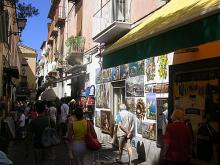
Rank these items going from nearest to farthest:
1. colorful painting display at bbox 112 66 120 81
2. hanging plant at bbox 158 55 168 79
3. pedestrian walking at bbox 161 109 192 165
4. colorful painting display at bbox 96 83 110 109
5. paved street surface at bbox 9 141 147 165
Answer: pedestrian walking at bbox 161 109 192 165 < hanging plant at bbox 158 55 168 79 < paved street surface at bbox 9 141 147 165 < colorful painting display at bbox 112 66 120 81 < colorful painting display at bbox 96 83 110 109

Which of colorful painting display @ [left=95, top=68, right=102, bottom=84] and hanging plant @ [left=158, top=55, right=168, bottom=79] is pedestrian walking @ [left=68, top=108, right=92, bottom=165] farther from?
colorful painting display @ [left=95, top=68, right=102, bottom=84]

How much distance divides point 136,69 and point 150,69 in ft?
4.21

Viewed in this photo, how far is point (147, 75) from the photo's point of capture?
1320cm

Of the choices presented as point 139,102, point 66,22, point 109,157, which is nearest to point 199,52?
point 139,102

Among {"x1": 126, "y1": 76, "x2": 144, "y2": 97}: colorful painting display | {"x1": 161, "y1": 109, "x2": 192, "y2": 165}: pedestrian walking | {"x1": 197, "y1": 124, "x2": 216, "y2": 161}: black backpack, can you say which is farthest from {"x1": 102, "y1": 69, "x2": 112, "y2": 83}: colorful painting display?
{"x1": 161, "y1": 109, "x2": 192, "y2": 165}: pedestrian walking

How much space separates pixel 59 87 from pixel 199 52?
25610 millimetres

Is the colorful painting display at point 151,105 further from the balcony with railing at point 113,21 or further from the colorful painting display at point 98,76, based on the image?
the colorful painting display at point 98,76

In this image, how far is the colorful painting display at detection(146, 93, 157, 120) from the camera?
12566mm

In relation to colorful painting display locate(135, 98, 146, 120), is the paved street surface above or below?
below

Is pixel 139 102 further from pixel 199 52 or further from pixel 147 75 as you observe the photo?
pixel 199 52

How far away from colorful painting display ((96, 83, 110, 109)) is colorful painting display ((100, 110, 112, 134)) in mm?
322

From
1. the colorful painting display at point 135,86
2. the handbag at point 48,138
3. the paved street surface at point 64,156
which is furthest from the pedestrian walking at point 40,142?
the colorful painting display at point 135,86

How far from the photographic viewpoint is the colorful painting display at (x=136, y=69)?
13.8 metres

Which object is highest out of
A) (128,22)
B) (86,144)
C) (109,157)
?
(128,22)
